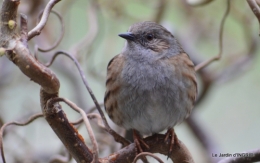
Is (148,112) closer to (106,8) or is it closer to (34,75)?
(34,75)

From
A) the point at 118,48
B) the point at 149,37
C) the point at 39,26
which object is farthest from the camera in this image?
the point at 118,48

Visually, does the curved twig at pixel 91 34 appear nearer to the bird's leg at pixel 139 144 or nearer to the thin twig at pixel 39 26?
the bird's leg at pixel 139 144

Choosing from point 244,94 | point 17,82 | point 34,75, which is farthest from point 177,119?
point 244,94

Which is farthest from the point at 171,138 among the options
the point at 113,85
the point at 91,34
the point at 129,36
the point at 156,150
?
the point at 91,34

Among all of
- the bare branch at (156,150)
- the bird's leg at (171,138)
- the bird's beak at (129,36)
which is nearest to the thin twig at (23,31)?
the bare branch at (156,150)

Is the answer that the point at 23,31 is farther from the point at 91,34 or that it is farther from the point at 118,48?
the point at 118,48

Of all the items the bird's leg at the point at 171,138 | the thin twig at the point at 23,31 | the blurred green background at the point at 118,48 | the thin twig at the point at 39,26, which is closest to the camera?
the thin twig at the point at 23,31
